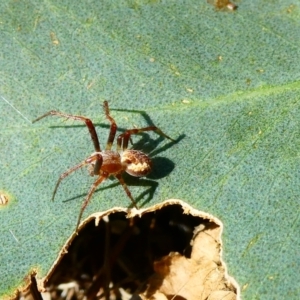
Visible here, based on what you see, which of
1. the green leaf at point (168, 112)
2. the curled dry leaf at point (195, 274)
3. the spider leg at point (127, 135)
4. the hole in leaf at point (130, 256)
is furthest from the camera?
the hole in leaf at point (130, 256)

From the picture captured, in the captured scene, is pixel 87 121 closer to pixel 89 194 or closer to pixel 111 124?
pixel 111 124

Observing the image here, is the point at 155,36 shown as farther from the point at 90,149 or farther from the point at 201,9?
the point at 90,149

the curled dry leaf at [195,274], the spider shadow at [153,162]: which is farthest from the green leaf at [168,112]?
the curled dry leaf at [195,274]

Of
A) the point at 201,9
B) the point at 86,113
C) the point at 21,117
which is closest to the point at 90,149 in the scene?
the point at 86,113

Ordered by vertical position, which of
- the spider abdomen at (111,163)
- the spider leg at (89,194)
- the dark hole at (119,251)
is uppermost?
the spider abdomen at (111,163)

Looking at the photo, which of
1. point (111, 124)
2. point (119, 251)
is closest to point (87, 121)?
point (111, 124)

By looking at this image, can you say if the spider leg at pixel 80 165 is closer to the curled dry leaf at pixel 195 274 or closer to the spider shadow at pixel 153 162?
the spider shadow at pixel 153 162

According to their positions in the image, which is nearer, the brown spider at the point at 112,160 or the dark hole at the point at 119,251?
the brown spider at the point at 112,160
